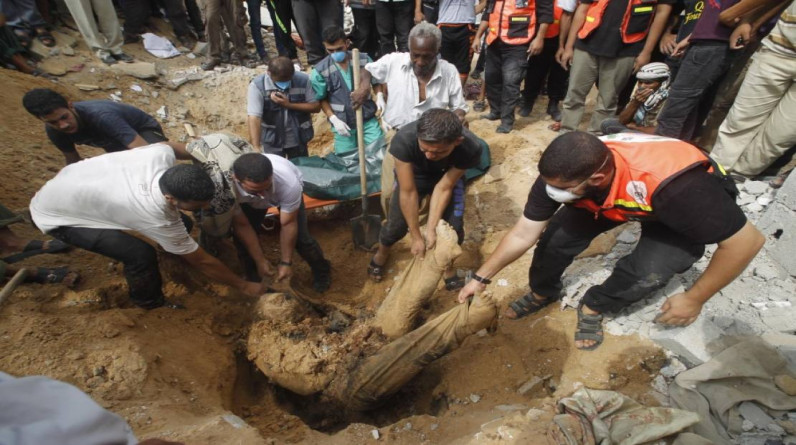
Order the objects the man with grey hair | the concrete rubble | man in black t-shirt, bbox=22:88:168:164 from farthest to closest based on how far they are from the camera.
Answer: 1. the man with grey hair
2. man in black t-shirt, bbox=22:88:168:164
3. the concrete rubble

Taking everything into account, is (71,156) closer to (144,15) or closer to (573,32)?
(144,15)

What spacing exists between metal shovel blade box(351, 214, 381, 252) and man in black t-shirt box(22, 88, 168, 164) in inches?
76.9

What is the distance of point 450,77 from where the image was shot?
3523 millimetres

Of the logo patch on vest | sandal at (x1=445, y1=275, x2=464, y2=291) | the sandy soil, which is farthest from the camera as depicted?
sandal at (x1=445, y1=275, x2=464, y2=291)

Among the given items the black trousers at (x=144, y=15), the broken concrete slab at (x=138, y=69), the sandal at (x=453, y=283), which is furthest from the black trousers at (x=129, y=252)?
the black trousers at (x=144, y=15)

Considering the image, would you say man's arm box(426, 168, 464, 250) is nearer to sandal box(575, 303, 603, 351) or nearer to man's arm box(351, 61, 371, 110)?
sandal box(575, 303, 603, 351)

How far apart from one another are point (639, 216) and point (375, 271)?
2234 mm

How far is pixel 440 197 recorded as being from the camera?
287 cm

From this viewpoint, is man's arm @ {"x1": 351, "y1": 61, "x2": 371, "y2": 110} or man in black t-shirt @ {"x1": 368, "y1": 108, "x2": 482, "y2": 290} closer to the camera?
man in black t-shirt @ {"x1": 368, "y1": 108, "x2": 482, "y2": 290}

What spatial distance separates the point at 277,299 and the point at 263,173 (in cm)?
86

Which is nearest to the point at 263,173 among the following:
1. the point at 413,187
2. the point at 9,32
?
the point at 413,187

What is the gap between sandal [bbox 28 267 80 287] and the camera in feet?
8.62

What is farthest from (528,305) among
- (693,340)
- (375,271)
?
(375,271)

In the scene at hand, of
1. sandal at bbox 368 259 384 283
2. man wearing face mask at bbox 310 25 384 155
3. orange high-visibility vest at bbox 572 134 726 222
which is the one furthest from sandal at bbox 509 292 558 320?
man wearing face mask at bbox 310 25 384 155
